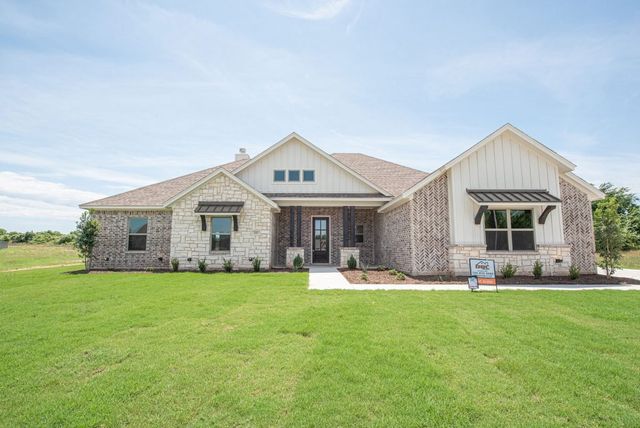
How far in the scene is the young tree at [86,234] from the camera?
45.1 feet

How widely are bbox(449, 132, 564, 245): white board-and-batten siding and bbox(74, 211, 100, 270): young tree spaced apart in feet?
52.5

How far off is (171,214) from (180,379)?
13.0m

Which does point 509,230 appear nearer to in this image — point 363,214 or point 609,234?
point 609,234

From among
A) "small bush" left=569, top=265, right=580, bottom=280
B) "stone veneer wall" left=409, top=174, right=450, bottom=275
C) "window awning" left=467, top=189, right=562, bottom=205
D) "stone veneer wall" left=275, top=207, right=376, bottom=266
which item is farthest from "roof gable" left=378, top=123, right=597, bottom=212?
"stone veneer wall" left=275, top=207, right=376, bottom=266

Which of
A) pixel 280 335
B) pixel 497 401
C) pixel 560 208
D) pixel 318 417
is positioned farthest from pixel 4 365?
pixel 560 208

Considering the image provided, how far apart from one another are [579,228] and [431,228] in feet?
20.4

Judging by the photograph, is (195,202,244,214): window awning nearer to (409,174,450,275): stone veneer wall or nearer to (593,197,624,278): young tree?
(409,174,450,275): stone veneer wall

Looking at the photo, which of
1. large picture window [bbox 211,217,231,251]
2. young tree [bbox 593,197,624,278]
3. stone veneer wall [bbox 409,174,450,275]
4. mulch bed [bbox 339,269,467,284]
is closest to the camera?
mulch bed [bbox 339,269,467,284]

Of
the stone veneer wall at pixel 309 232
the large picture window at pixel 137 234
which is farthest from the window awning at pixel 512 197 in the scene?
the large picture window at pixel 137 234

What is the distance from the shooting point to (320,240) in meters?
16.5

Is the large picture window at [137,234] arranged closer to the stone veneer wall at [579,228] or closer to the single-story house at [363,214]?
the single-story house at [363,214]

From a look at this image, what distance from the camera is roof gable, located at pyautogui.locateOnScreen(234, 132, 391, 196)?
52.5 feet

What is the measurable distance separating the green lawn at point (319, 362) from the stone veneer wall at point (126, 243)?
296 inches

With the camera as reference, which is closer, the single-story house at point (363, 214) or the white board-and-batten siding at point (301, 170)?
the single-story house at point (363, 214)
